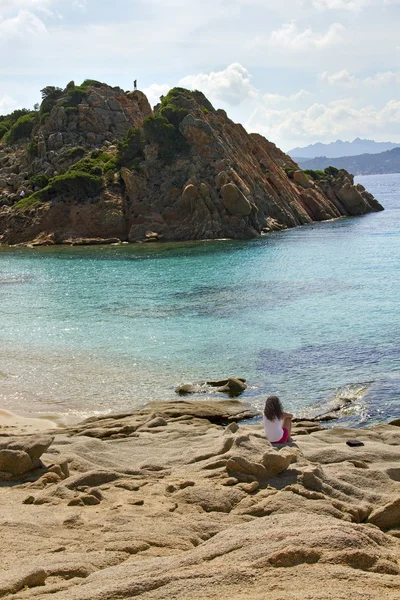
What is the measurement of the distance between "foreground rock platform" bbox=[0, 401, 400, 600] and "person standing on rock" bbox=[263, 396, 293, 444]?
22 cm

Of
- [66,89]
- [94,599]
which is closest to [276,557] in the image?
[94,599]

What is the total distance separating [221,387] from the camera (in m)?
19.4

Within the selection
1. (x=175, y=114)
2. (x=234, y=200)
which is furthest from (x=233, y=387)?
(x=175, y=114)

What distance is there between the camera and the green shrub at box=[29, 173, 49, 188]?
74556 mm

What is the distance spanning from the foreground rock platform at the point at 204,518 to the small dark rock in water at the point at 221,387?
199 inches

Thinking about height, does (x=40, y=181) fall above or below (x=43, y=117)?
below

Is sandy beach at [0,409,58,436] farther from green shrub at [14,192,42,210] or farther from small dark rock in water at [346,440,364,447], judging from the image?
green shrub at [14,192,42,210]

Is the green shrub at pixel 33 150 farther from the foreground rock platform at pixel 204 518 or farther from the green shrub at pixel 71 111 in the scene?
the foreground rock platform at pixel 204 518

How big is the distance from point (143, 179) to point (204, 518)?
Result: 63121mm

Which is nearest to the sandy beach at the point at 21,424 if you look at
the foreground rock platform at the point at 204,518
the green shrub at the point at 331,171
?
the foreground rock platform at the point at 204,518

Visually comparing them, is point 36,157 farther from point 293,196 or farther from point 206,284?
point 206,284

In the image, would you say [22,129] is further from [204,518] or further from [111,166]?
[204,518]

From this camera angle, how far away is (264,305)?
31797 millimetres

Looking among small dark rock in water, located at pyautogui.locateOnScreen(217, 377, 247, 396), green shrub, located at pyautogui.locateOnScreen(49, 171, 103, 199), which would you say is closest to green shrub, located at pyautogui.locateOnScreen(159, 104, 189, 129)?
green shrub, located at pyautogui.locateOnScreen(49, 171, 103, 199)
